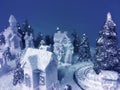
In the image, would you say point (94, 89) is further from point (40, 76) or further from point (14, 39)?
point (14, 39)

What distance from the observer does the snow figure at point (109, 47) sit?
31.4 m

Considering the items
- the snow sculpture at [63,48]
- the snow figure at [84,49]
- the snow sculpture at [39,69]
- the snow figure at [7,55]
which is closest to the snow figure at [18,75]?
the snow sculpture at [39,69]

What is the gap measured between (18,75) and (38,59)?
470 centimetres

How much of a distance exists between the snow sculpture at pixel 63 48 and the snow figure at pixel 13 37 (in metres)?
6.48

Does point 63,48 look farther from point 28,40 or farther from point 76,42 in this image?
point 28,40

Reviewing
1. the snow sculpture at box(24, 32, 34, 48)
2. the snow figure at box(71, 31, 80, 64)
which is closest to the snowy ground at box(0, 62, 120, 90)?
the snow figure at box(71, 31, 80, 64)

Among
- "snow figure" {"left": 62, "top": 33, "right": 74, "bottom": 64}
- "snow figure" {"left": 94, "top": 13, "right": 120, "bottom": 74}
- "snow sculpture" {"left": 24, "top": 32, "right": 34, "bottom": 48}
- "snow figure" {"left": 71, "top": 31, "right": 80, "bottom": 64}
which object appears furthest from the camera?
"snow figure" {"left": 71, "top": 31, "right": 80, "bottom": 64}

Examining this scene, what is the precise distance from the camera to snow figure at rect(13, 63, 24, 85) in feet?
106

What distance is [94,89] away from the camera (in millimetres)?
31594

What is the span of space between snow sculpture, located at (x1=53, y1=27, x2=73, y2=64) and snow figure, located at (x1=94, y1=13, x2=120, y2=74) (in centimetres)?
595

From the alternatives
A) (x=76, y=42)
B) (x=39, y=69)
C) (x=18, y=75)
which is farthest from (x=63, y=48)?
(x=39, y=69)

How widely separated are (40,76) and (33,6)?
21893 mm

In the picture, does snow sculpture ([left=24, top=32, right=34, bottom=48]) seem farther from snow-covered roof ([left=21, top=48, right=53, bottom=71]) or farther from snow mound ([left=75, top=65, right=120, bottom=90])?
snow mound ([left=75, top=65, right=120, bottom=90])

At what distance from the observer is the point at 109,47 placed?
104 feet
